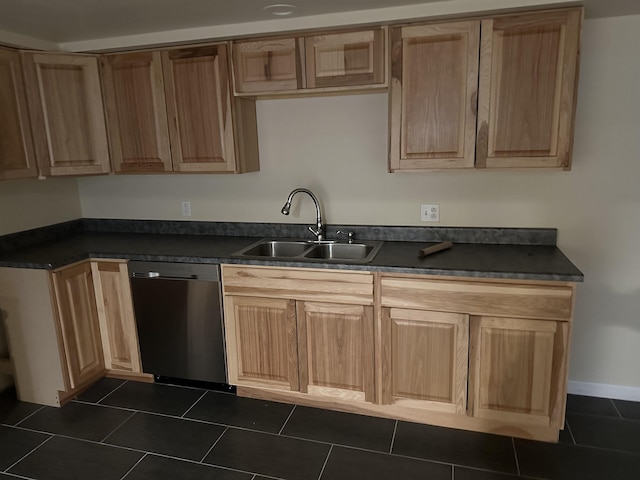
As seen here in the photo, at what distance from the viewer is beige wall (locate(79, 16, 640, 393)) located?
7.88 feet

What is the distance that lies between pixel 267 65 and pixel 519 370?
2064 millimetres

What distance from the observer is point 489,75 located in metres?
2.26

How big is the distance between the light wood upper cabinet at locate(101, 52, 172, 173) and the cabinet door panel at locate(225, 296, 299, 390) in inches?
40.3

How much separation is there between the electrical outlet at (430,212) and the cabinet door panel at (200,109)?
1163 mm

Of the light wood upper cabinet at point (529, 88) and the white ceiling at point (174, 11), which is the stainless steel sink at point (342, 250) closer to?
the light wood upper cabinet at point (529, 88)

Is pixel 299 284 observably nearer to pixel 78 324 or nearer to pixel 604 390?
pixel 78 324

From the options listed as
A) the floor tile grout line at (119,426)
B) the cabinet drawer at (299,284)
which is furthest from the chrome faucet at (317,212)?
the floor tile grout line at (119,426)

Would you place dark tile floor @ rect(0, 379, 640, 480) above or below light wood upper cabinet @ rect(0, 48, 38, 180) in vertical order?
below

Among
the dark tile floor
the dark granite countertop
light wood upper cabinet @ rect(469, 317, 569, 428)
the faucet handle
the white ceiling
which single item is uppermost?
the white ceiling

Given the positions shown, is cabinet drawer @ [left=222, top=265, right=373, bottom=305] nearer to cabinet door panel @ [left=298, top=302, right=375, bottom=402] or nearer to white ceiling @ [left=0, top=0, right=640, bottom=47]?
cabinet door panel @ [left=298, top=302, right=375, bottom=402]

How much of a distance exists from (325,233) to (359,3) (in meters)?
1.33

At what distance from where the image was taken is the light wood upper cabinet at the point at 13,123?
8.48 feet

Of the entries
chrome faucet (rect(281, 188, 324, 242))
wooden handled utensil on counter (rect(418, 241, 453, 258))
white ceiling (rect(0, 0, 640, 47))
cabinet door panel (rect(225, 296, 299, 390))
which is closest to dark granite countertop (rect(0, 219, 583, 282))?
wooden handled utensil on counter (rect(418, 241, 453, 258))

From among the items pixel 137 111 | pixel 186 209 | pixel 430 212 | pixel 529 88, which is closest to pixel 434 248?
pixel 430 212
